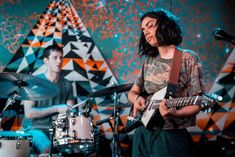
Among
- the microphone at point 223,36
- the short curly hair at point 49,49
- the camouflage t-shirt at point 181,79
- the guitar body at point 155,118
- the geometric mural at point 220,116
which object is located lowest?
the geometric mural at point 220,116

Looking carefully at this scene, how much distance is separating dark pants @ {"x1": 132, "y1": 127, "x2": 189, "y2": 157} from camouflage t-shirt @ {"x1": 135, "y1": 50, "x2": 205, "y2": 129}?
45mm

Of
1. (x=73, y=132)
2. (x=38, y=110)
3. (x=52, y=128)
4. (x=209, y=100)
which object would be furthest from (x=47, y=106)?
(x=209, y=100)

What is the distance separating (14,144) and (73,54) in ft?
5.79

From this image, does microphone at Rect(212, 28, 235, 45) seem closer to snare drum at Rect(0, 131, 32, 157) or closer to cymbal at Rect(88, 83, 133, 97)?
cymbal at Rect(88, 83, 133, 97)

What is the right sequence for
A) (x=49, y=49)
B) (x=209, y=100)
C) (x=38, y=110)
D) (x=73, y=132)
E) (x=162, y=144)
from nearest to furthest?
(x=209, y=100) < (x=162, y=144) < (x=73, y=132) < (x=38, y=110) < (x=49, y=49)

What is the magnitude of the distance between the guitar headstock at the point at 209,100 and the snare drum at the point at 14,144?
7.25 feet

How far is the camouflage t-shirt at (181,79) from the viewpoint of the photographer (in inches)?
71.2

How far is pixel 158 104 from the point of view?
6.15 ft

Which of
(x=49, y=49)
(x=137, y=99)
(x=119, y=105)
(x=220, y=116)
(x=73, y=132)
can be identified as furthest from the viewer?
(x=220, y=116)

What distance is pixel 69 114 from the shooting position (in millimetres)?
3562

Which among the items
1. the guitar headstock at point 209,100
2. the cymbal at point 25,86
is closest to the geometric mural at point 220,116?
the cymbal at point 25,86

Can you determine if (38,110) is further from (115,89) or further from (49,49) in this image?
(115,89)

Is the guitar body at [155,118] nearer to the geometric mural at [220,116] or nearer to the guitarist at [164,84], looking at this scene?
the guitarist at [164,84]

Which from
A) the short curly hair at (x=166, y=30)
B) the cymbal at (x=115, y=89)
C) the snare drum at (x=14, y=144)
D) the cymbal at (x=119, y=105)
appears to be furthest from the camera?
the cymbal at (x=119, y=105)
